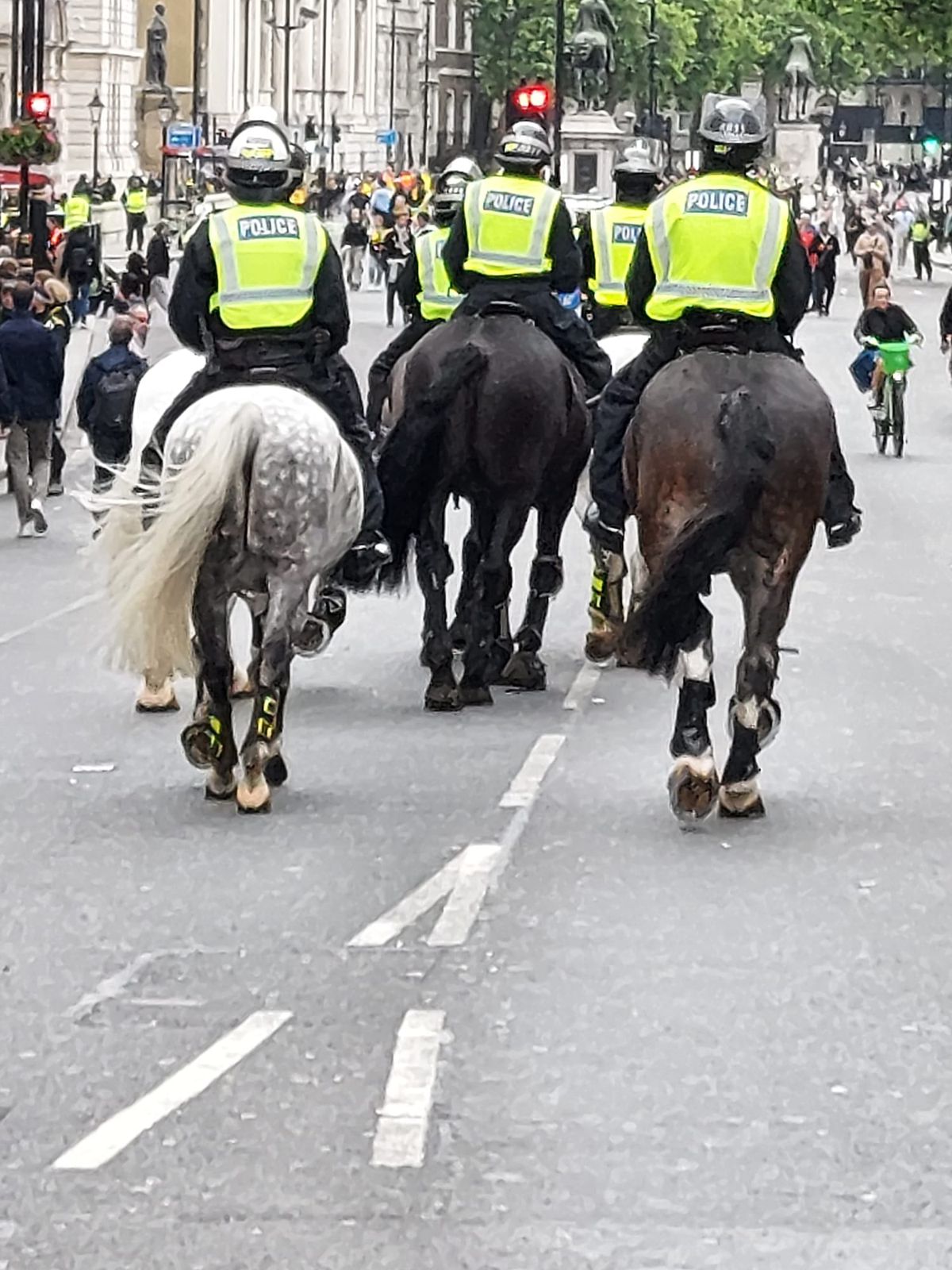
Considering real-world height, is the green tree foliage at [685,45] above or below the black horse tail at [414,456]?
above

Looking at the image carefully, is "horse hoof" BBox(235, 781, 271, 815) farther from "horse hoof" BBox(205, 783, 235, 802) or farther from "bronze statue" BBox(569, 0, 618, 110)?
"bronze statue" BBox(569, 0, 618, 110)

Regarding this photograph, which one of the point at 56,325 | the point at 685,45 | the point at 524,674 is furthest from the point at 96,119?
the point at 524,674

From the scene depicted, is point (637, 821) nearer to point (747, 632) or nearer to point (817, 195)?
point (747, 632)

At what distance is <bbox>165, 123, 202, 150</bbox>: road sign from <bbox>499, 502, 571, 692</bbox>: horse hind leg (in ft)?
218

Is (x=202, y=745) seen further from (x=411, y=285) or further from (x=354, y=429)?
(x=411, y=285)

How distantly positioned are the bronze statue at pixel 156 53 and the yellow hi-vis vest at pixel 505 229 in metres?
94.5

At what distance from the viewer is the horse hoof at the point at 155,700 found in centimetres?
1457

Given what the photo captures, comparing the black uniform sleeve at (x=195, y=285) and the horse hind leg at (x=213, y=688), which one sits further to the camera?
the black uniform sleeve at (x=195, y=285)

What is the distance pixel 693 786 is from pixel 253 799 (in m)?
1.56

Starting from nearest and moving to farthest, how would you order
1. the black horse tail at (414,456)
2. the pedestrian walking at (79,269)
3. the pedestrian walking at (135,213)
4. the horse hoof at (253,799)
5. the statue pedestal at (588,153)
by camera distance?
the horse hoof at (253,799)
the black horse tail at (414,456)
the pedestrian walking at (79,269)
the pedestrian walking at (135,213)
the statue pedestal at (588,153)

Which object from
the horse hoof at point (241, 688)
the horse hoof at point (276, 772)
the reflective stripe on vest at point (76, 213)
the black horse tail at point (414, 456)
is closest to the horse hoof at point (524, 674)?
the black horse tail at point (414, 456)

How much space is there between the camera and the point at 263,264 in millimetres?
A: 12008

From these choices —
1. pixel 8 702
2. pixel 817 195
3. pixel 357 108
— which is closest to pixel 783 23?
pixel 357 108

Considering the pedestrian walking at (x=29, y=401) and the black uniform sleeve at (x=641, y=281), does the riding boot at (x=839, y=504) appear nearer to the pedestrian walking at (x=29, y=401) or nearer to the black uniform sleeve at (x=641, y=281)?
the black uniform sleeve at (x=641, y=281)
